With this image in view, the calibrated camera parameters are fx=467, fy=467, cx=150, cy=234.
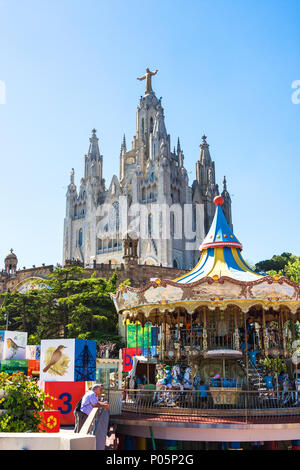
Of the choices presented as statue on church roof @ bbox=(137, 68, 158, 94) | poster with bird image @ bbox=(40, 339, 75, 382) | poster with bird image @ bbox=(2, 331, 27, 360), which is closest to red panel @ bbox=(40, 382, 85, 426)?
poster with bird image @ bbox=(40, 339, 75, 382)

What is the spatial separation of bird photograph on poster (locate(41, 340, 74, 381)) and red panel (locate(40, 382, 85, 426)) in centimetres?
21

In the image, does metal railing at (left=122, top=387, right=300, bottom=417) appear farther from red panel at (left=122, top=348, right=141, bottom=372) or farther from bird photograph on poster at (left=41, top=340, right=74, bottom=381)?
red panel at (left=122, top=348, right=141, bottom=372)

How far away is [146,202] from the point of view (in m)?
71.7

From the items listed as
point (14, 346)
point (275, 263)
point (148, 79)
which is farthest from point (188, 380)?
point (148, 79)

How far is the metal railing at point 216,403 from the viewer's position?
45.7ft

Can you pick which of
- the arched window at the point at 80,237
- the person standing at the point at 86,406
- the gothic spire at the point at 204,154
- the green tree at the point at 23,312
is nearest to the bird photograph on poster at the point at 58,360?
the person standing at the point at 86,406

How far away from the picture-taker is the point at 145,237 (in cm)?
6938

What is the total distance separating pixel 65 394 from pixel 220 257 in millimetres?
8026

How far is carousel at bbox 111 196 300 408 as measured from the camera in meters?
15.8

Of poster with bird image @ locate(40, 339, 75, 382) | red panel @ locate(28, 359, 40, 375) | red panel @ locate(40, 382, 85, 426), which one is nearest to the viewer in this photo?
red panel @ locate(40, 382, 85, 426)
